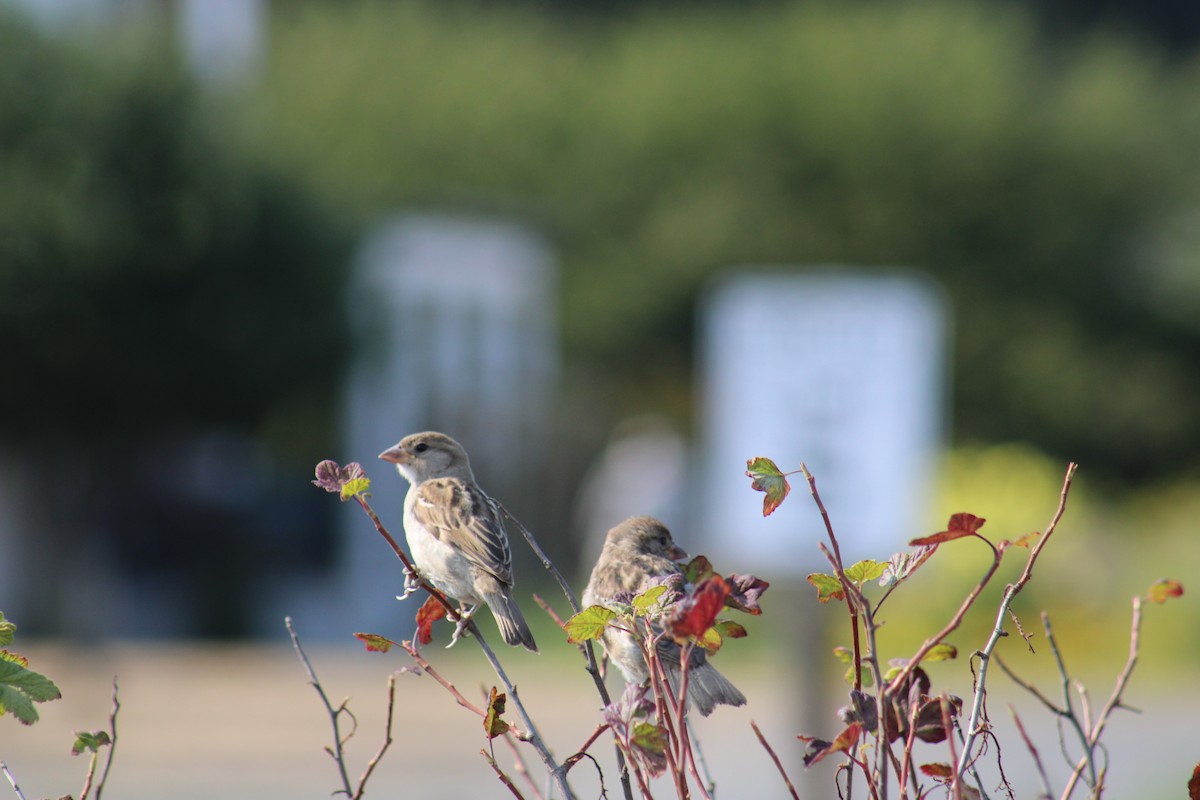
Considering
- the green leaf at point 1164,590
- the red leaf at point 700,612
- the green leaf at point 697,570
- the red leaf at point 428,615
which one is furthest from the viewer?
the red leaf at point 428,615

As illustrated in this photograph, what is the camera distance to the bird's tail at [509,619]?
2766 millimetres

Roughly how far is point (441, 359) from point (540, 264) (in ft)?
8.34

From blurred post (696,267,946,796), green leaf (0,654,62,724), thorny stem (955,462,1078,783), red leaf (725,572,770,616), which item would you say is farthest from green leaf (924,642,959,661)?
blurred post (696,267,946,796)

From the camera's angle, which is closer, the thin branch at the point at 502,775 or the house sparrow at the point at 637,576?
the thin branch at the point at 502,775

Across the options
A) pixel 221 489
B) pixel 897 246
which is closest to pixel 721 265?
pixel 897 246

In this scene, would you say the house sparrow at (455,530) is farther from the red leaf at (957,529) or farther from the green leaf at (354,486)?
the red leaf at (957,529)

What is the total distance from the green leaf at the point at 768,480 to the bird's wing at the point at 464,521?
0.87 metres

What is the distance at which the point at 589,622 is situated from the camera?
191cm

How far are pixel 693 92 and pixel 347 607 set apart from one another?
463 inches

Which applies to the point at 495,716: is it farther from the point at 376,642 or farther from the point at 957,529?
the point at 957,529

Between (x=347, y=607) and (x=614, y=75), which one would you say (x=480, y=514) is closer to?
(x=347, y=607)

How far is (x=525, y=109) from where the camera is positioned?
25.7 m

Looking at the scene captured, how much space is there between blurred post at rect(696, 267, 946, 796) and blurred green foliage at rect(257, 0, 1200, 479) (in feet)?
57.2

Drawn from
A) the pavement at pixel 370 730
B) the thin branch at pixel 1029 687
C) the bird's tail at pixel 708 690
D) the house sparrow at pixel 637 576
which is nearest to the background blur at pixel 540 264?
the pavement at pixel 370 730
